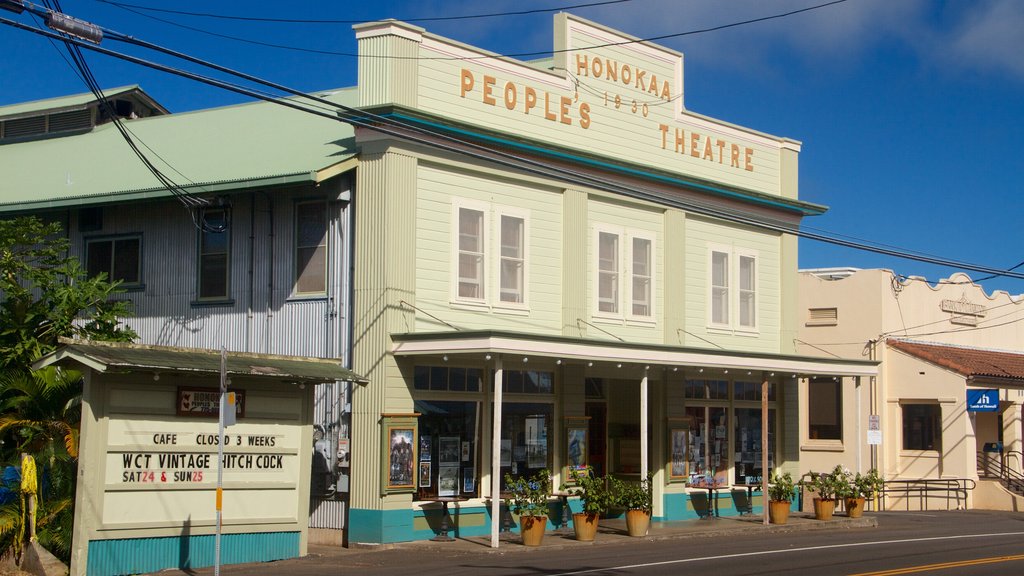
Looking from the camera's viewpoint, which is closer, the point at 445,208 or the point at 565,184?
the point at 445,208


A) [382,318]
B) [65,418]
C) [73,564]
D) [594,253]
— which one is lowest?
[73,564]

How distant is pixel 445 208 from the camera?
23891mm

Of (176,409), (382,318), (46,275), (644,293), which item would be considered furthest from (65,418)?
(644,293)

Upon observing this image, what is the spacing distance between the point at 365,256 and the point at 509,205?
11.9ft

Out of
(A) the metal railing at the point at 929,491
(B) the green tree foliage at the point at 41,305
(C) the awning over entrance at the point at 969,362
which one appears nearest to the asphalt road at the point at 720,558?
(B) the green tree foliage at the point at 41,305

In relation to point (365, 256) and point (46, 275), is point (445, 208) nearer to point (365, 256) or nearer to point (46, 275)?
point (365, 256)

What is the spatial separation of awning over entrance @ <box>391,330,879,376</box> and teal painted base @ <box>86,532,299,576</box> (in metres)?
4.12

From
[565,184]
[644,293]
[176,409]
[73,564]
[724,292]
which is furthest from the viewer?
[724,292]

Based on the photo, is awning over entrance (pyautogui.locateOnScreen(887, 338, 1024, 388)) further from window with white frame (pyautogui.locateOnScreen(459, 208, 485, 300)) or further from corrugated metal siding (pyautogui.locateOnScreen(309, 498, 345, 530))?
corrugated metal siding (pyautogui.locateOnScreen(309, 498, 345, 530))

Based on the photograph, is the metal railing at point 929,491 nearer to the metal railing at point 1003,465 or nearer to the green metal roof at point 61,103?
the metal railing at point 1003,465

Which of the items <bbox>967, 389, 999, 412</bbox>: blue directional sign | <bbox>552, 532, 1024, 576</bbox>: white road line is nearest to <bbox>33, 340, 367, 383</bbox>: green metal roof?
<bbox>552, 532, 1024, 576</bbox>: white road line

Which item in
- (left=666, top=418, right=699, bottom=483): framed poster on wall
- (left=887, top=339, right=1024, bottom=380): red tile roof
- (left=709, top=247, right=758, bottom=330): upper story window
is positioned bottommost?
(left=666, top=418, right=699, bottom=483): framed poster on wall

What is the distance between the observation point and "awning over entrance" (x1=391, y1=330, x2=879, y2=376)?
2183 centimetres

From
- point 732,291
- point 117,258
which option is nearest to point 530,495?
point 732,291
